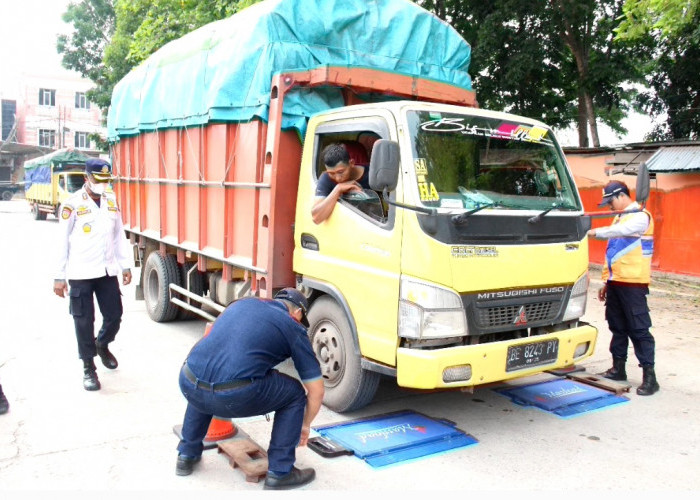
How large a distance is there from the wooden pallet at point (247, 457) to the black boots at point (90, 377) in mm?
1703

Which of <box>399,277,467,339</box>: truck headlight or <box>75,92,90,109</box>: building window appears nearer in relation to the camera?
<box>399,277,467,339</box>: truck headlight

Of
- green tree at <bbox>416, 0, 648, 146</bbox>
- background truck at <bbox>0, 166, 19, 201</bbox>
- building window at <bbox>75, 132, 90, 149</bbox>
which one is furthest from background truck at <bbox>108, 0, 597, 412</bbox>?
building window at <bbox>75, 132, 90, 149</bbox>

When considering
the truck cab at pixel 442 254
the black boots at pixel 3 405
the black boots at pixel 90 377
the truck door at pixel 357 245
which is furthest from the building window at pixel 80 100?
A: the truck cab at pixel 442 254

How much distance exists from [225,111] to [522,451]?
12.5 ft

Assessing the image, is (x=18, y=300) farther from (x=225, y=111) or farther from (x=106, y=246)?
(x=225, y=111)

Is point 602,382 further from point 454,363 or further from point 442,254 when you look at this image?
point 442,254

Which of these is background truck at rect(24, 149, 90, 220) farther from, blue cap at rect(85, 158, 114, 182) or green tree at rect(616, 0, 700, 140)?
green tree at rect(616, 0, 700, 140)

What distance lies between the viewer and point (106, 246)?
5246 millimetres

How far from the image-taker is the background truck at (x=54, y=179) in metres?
23.0

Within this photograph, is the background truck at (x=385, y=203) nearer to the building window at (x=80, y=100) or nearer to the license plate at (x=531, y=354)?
the license plate at (x=531, y=354)

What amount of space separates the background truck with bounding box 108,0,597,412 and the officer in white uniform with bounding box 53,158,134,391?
104cm

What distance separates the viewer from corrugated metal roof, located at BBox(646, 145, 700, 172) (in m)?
11.7

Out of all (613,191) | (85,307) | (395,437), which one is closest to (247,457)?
(395,437)

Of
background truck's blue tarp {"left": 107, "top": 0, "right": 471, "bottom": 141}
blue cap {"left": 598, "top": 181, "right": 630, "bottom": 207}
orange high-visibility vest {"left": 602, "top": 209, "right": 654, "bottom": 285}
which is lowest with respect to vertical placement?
orange high-visibility vest {"left": 602, "top": 209, "right": 654, "bottom": 285}
